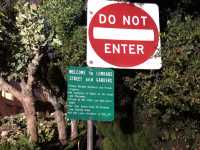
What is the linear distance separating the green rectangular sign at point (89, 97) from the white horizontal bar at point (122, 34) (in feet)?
2.19

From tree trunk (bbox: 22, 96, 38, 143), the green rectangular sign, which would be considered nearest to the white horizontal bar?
the green rectangular sign

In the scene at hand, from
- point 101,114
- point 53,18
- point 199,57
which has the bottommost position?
point 101,114

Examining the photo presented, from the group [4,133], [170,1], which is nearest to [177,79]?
[170,1]

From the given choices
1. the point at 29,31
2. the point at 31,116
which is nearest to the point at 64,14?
the point at 29,31

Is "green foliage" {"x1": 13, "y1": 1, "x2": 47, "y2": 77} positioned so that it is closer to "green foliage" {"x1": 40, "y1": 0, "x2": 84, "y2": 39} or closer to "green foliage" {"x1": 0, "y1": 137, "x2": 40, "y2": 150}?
"green foliage" {"x1": 0, "y1": 137, "x2": 40, "y2": 150}

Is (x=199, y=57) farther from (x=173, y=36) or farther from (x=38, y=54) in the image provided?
(x=38, y=54)

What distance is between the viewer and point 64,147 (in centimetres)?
1592

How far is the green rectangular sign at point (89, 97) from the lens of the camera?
6.88 meters

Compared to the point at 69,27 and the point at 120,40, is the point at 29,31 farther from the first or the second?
the point at 120,40

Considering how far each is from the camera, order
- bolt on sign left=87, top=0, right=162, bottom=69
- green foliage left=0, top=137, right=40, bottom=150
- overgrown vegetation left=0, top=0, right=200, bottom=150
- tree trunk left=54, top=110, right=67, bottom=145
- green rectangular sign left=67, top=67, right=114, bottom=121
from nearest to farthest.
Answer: green rectangular sign left=67, top=67, right=114, bottom=121 → bolt on sign left=87, top=0, right=162, bottom=69 → overgrown vegetation left=0, top=0, right=200, bottom=150 → green foliage left=0, top=137, right=40, bottom=150 → tree trunk left=54, top=110, right=67, bottom=145

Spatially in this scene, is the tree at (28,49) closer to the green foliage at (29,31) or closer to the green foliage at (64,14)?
the green foliage at (29,31)

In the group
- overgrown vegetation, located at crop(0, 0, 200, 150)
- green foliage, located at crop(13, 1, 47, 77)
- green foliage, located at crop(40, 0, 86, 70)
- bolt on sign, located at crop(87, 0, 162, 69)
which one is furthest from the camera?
green foliage, located at crop(13, 1, 47, 77)

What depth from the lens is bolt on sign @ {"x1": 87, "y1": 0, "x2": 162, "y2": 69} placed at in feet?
24.7

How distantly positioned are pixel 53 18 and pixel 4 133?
10120 mm
